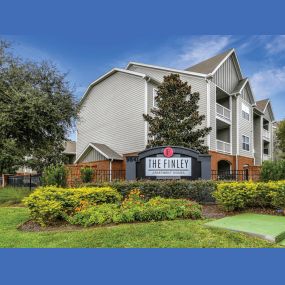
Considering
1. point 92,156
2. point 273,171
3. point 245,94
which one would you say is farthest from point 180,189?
point 245,94

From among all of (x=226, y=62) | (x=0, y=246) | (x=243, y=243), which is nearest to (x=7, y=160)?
(x=226, y=62)

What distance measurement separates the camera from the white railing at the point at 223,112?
866 inches

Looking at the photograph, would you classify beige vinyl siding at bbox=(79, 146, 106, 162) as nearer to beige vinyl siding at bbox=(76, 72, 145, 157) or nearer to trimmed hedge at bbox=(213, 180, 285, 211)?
beige vinyl siding at bbox=(76, 72, 145, 157)

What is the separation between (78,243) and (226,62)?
Result: 69.1 feet

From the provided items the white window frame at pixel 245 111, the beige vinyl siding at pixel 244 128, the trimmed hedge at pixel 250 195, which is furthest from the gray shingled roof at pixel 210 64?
the trimmed hedge at pixel 250 195

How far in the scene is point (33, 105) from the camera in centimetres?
1528

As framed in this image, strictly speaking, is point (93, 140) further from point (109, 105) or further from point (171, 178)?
point (171, 178)

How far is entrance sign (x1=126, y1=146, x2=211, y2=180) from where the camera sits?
11.6 m

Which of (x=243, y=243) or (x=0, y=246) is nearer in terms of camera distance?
(x=243, y=243)

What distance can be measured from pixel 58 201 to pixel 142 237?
3.38 meters

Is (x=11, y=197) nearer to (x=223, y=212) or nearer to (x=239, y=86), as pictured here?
(x=223, y=212)

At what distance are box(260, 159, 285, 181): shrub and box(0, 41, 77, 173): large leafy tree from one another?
36.6ft

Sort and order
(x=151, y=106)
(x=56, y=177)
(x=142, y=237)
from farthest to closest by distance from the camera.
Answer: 1. (x=151, y=106)
2. (x=56, y=177)
3. (x=142, y=237)

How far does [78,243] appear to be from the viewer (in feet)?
18.6
